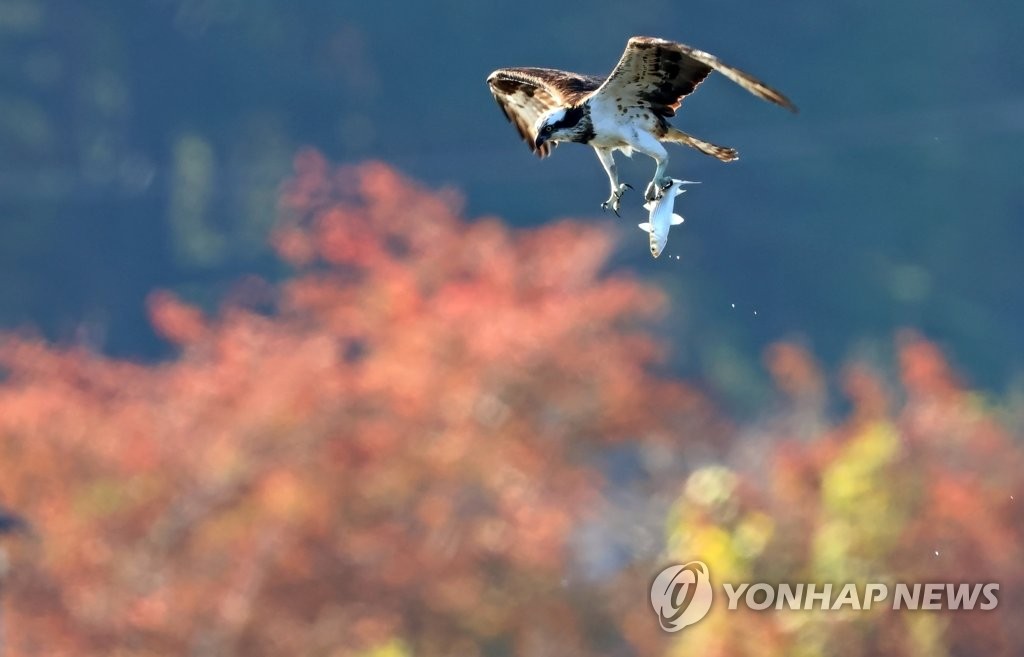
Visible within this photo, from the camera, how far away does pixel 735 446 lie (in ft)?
37.8

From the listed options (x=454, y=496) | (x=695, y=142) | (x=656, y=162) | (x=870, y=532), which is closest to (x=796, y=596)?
(x=870, y=532)

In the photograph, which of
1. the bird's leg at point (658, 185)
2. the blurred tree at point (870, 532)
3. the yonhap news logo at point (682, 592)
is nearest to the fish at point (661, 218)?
the bird's leg at point (658, 185)

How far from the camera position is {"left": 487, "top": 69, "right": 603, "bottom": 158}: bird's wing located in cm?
564

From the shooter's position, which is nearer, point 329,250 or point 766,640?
point 766,640

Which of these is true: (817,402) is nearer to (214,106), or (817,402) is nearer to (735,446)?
(735,446)

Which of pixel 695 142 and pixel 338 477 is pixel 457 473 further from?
pixel 695 142

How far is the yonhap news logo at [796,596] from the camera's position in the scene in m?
8.75

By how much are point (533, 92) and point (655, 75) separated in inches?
41.3

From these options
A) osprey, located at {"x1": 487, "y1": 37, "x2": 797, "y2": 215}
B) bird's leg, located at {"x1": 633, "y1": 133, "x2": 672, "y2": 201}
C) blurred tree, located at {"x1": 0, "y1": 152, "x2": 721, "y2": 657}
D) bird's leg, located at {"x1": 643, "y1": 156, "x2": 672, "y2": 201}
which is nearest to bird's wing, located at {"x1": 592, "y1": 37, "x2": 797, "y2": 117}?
osprey, located at {"x1": 487, "y1": 37, "x2": 797, "y2": 215}

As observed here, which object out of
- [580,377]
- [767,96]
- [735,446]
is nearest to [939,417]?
[735,446]

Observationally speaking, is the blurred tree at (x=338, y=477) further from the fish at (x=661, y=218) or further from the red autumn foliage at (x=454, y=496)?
the fish at (x=661, y=218)

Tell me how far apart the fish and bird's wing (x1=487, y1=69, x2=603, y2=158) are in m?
0.48

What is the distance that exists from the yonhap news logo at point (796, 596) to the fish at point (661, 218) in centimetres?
388

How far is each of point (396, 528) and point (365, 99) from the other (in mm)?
14873
